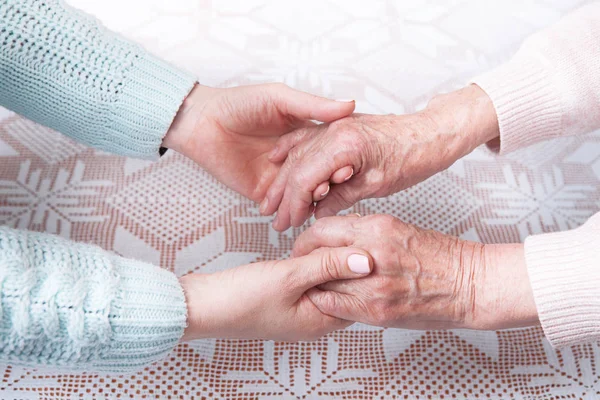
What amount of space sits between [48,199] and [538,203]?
3.41ft

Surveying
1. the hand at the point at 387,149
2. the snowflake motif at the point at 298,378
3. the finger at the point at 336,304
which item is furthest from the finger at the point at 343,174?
the snowflake motif at the point at 298,378

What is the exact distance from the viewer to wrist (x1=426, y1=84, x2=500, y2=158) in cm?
106

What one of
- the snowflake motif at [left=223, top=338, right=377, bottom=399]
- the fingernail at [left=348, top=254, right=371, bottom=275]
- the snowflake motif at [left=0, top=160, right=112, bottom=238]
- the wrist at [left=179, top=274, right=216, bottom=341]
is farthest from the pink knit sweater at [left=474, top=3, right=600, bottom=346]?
the snowflake motif at [left=0, top=160, right=112, bottom=238]

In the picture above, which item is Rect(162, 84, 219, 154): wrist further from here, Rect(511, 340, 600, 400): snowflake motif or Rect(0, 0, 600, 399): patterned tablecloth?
Rect(511, 340, 600, 400): snowflake motif

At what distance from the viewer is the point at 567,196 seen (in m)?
1.24

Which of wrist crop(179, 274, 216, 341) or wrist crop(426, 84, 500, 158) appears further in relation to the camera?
wrist crop(426, 84, 500, 158)

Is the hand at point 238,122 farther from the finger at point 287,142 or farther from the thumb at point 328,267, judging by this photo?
the thumb at point 328,267

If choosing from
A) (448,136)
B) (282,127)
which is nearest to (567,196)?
(448,136)

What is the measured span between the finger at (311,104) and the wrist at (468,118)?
0.58 feet

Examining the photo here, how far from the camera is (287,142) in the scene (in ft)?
3.87

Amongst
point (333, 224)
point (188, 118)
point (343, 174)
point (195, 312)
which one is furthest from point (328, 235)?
point (188, 118)

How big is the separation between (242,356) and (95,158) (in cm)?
56

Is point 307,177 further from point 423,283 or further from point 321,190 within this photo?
point 423,283

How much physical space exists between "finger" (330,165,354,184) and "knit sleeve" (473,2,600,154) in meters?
0.29
